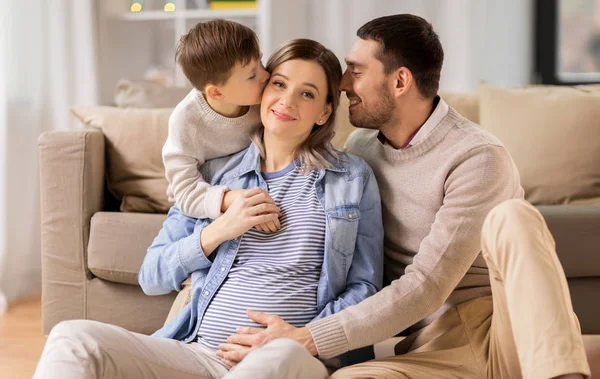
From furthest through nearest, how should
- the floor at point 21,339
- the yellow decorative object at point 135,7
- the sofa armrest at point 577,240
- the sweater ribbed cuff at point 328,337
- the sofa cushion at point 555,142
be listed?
the yellow decorative object at point 135,7, the sofa cushion at point 555,142, the floor at point 21,339, the sofa armrest at point 577,240, the sweater ribbed cuff at point 328,337

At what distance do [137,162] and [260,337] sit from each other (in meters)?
1.38

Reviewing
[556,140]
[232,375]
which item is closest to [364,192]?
[232,375]

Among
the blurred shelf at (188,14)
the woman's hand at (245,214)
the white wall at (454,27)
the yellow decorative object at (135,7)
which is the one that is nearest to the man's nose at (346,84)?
the woman's hand at (245,214)

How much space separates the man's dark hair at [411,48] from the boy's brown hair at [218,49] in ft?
0.99

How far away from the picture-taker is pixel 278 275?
176cm

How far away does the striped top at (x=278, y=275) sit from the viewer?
175 cm

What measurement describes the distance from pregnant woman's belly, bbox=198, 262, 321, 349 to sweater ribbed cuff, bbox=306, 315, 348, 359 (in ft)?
0.32

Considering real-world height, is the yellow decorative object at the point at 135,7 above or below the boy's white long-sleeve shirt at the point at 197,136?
above

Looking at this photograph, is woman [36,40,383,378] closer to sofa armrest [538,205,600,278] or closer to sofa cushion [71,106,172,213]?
sofa armrest [538,205,600,278]

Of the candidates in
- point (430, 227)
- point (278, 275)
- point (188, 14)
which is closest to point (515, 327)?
point (430, 227)

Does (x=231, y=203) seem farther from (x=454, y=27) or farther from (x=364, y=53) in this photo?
(x=454, y=27)

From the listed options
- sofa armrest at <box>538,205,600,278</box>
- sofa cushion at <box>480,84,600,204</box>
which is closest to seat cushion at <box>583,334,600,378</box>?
sofa armrest at <box>538,205,600,278</box>

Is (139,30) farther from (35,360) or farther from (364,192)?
(364,192)

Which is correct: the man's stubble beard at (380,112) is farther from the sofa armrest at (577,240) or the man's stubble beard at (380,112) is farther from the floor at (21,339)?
the floor at (21,339)
